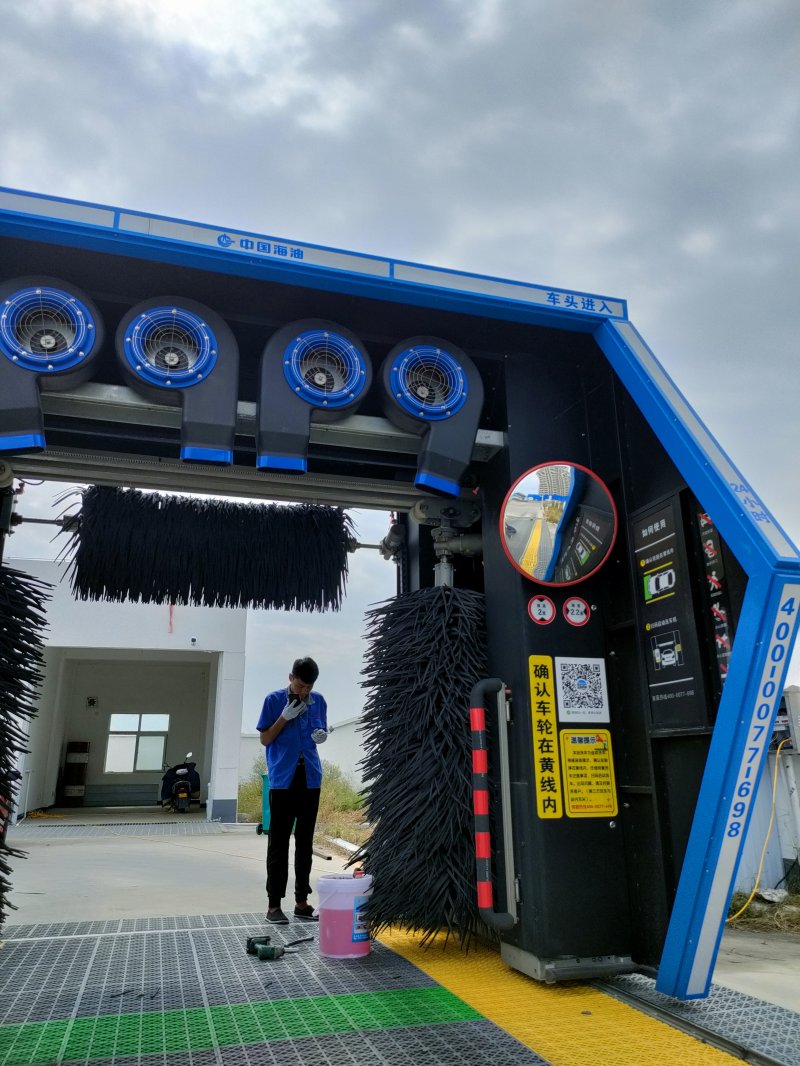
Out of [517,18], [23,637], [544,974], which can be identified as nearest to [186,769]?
[23,637]

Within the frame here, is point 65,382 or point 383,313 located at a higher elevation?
point 383,313

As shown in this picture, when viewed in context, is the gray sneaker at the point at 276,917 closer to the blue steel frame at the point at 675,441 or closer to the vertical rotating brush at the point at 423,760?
the vertical rotating brush at the point at 423,760

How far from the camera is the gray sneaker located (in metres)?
3.68

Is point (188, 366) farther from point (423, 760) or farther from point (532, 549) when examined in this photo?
point (423, 760)

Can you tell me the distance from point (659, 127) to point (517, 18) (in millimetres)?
1064

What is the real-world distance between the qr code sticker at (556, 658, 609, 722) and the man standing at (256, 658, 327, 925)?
1.39 m

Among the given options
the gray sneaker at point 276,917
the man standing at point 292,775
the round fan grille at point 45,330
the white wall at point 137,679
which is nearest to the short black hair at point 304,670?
the man standing at point 292,775

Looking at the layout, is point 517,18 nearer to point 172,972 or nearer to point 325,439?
point 325,439

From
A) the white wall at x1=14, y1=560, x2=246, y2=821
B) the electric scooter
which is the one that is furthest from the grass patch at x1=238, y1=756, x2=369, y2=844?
the electric scooter

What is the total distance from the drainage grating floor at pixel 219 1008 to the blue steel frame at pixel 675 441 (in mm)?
759

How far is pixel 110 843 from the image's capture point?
8336mm

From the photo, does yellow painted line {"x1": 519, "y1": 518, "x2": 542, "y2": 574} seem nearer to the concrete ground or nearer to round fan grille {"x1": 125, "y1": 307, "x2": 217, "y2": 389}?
round fan grille {"x1": 125, "y1": 307, "x2": 217, "y2": 389}

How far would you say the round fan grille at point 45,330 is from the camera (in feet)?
8.69

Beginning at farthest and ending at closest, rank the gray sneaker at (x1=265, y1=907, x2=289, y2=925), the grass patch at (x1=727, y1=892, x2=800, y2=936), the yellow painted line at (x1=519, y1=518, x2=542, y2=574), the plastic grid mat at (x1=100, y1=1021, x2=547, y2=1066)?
the grass patch at (x1=727, y1=892, x2=800, y2=936) → the gray sneaker at (x1=265, y1=907, x2=289, y2=925) → the yellow painted line at (x1=519, y1=518, x2=542, y2=574) → the plastic grid mat at (x1=100, y1=1021, x2=547, y2=1066)
